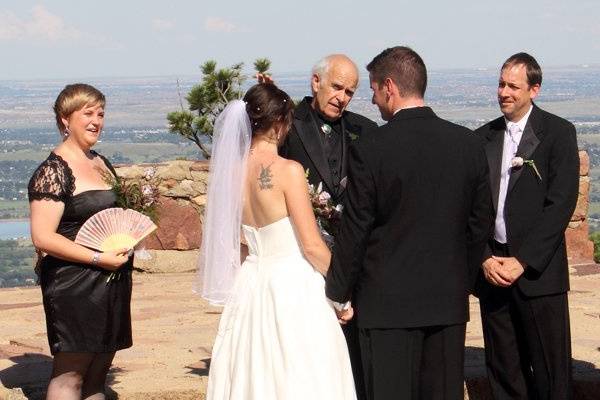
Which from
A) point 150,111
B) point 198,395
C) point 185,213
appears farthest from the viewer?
point 150,111

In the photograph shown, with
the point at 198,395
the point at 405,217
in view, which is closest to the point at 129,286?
the point at 198,395

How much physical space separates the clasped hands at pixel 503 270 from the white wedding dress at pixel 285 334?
0.96m

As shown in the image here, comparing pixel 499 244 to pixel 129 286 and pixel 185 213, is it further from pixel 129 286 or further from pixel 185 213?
pixel 185 213

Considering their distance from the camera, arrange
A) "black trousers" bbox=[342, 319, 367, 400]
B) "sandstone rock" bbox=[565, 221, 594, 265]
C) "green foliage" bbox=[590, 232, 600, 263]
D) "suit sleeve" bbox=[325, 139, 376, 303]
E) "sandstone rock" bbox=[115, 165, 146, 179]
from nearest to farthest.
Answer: "suit sleeve" bbox=[325, 139, 376, 303]
"black trousers" bbox=[342, 319, 367, 400]
"sandstone rock" bbox=[115, 165, 146, 179]
"sandstone rock" bbox=[565, 221, 594, 265]
"green foliage" bbox=[590, 232, 600, 263]

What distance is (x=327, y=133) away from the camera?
631 centimetres

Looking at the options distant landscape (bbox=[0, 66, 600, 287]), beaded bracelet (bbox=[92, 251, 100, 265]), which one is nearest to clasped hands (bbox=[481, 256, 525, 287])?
beaded bracelet (bbox=[92, 251, 100, 265])

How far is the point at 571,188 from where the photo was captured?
244 inches

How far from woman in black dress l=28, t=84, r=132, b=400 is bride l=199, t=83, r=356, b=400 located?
676 millimetres

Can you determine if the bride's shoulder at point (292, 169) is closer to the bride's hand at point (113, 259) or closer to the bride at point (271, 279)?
the bride at point (271, 279)

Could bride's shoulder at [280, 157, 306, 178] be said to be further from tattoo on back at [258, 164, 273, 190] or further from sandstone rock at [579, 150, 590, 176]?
sandstone rock at [579, 150, 590, 176]

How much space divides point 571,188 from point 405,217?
1.35 metres

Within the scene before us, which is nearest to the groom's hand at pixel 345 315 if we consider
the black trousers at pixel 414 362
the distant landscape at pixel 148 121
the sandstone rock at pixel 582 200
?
the black trousers at pixel 414 362

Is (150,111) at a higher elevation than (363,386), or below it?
below

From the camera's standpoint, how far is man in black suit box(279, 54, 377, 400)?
6.18 metres
